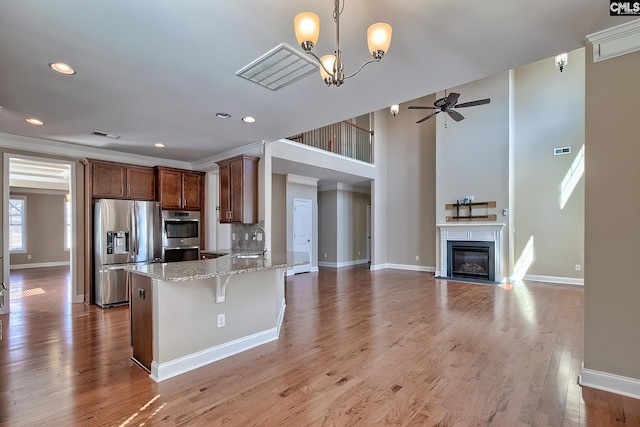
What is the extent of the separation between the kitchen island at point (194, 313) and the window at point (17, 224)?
390 inches

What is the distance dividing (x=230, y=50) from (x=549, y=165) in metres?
7.01

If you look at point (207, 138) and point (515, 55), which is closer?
point (515, 55)

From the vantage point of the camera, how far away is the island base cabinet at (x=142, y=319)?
106 inches

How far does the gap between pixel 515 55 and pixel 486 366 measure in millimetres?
2625

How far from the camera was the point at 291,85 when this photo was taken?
3.05 meters

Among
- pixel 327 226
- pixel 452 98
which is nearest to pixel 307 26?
pixel 452 98

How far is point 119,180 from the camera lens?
5.53 metres

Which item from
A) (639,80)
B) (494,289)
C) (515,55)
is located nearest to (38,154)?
(515,55)

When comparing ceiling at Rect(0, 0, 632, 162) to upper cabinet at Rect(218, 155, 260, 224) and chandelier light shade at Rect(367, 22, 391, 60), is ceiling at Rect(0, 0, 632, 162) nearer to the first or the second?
chandelier light shade at Rect(367, 22, 391, 60)

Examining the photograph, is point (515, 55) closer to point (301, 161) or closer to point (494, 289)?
point (301, 161)

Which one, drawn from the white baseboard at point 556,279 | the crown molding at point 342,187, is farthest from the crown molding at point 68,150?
the white baseboard at point 556,279

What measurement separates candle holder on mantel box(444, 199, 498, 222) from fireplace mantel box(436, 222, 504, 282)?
152 mm

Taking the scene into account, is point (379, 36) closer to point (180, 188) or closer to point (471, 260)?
point (180, 188)

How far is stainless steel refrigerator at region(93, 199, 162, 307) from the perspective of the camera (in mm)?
5078
